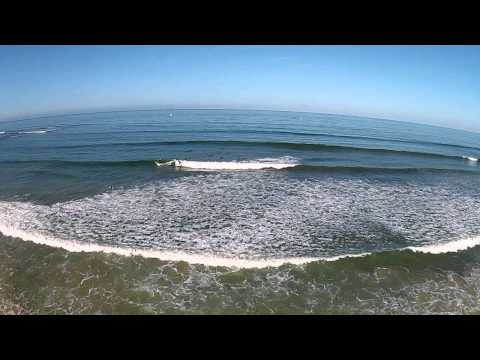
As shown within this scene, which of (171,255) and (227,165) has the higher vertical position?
(227,165)

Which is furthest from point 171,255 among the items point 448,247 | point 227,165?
point 227,165

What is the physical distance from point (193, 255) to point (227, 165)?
1115 cm

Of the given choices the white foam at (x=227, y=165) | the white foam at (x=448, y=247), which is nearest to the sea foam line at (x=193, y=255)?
the white foam at (x=448, y=247)

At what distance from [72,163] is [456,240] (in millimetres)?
20371

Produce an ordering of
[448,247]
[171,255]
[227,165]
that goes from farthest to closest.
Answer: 1. [227,165]
2. [448,247]
3. [171,255]

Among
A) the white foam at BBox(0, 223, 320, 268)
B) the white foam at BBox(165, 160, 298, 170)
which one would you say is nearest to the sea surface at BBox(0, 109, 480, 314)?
the white foam at BBox(0, 223, 320, 268)

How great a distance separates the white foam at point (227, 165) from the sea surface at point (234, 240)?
1.37ft

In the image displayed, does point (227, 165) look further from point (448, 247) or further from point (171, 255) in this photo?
point (448, 247)

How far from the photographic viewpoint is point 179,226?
9586 mm

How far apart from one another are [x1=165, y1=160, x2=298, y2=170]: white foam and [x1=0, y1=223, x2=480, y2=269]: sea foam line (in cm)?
1036

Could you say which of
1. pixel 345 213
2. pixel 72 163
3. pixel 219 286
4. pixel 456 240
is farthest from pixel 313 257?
pixel 72 163

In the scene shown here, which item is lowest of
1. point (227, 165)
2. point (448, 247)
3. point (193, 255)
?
point (193, 255)

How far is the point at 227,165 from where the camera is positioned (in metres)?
18.6
